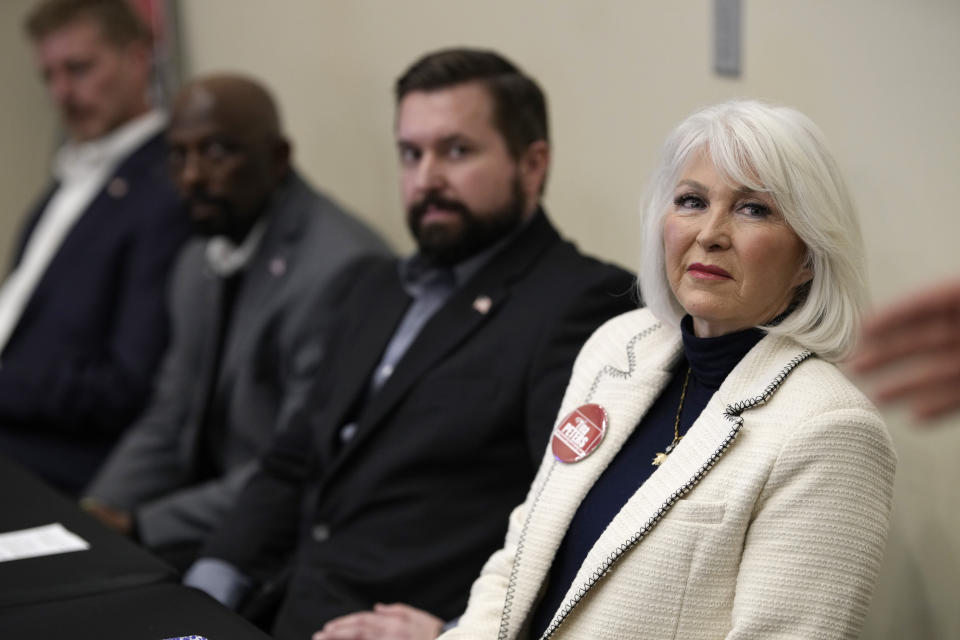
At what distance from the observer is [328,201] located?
3.49m

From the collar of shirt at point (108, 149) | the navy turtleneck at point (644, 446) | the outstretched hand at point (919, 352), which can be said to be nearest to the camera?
the outstretched hand at point (919, 352)

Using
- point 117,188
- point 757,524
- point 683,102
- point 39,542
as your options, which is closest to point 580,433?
point 757,524

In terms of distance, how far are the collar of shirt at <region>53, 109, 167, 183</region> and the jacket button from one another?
217 centimetres

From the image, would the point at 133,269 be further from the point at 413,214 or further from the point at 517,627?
the point at 517,627

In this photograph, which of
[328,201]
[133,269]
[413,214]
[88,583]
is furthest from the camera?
[133,269]

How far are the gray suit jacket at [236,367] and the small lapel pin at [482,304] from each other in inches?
28.5

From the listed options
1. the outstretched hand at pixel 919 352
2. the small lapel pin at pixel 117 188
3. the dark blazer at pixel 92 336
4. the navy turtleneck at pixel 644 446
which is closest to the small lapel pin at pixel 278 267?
the dark blazer at pixel 92 336

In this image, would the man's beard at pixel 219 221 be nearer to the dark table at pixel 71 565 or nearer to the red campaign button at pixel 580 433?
the dark table at pixel 71 565

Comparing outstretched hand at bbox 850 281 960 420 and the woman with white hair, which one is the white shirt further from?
outstretched hand at bbox 850 281 960 420

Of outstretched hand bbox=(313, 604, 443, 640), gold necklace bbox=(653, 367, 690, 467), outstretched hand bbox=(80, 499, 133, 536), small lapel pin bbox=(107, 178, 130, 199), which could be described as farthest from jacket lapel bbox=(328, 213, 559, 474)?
small lapel pin bbox=(107, 178, 130, 199)

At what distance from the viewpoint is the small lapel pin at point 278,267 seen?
335cm

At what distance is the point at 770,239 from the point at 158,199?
2693 mm

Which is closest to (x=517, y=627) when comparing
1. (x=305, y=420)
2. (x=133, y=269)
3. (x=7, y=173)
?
(x=305, y=420)

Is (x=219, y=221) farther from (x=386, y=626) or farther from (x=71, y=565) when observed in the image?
(x=386, y=626)
